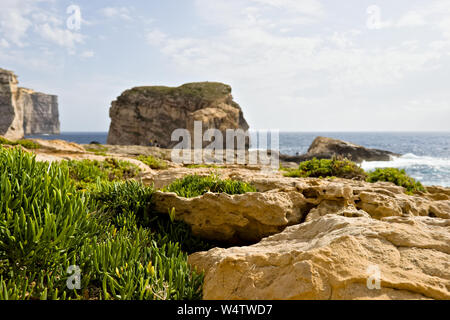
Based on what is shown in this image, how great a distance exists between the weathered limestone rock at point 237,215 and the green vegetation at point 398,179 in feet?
18.1

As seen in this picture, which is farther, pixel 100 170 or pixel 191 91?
pixel 191 91

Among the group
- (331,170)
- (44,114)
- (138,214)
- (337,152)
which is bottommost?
(337,152)

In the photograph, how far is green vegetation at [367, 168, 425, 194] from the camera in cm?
832

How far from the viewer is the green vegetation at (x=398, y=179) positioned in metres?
8.32

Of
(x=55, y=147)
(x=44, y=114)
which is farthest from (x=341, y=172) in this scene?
(x=44, y=114)

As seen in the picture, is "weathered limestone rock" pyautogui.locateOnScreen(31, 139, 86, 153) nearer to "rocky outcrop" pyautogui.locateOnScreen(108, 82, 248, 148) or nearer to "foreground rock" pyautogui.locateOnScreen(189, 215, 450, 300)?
"foreground rock" pyautogui.locateOnScreen(189, 215, 450, 300)

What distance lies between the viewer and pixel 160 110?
207 feet

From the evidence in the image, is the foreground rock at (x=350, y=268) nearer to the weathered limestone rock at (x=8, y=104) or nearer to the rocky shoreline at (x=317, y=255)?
the rocky shoreline at (x=317, y=255)

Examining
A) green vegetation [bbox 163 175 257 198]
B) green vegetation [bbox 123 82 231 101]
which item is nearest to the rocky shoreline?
green vegetation [bbox 163 175 257 198]

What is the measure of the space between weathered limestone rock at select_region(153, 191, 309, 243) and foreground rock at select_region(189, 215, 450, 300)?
126 cm

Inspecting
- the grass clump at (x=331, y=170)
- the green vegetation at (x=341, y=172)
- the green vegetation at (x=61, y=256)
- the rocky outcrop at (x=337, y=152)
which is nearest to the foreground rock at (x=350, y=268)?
the green vegetation at (x=61, y=256)

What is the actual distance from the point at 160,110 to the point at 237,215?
61656 millimetres

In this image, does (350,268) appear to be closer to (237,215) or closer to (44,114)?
(237,215)
